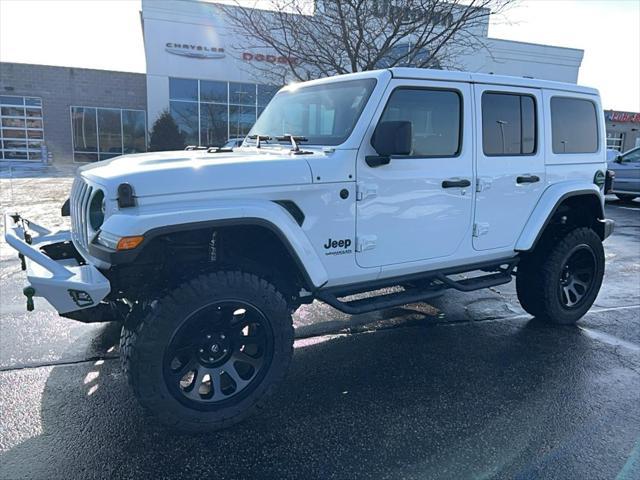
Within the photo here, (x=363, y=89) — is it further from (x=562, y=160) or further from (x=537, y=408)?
(x=537, y=408)

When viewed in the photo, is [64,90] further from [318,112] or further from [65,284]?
[65,284]

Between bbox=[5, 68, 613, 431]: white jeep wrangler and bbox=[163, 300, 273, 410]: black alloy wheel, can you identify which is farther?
bbox=[163, 300, 273, 410]: black alloy wheel

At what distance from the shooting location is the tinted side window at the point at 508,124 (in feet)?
13.2

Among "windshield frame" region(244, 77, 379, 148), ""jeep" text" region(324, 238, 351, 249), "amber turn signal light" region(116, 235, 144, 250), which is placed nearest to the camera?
"amber turn signal light" region(116, 235, 144, 250)

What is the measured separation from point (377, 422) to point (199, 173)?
1866 mm

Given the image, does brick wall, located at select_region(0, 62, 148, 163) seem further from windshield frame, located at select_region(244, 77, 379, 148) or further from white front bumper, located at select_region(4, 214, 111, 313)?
white front bumper, located at select_region(4, 214, 111, 313)

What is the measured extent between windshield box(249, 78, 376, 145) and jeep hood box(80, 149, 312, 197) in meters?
0.48

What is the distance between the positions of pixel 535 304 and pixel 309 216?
2785 mm

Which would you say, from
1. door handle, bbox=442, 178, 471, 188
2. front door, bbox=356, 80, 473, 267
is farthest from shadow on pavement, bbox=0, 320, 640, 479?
door handle, bbox=442, 178, 471, 188

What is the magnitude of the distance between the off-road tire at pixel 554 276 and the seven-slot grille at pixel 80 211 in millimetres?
3841

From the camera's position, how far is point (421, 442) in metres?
2.89

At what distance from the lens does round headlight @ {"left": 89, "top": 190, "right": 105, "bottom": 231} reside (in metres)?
3.03

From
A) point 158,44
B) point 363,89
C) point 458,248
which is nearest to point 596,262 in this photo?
point 458,248

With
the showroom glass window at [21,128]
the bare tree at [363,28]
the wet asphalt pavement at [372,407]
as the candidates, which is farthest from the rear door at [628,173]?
the showroom glass window at [21,128]
